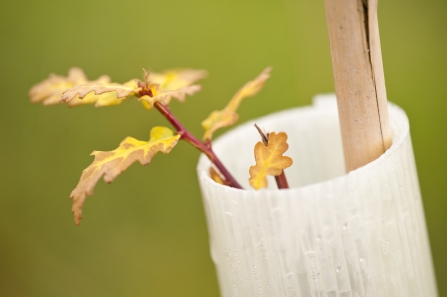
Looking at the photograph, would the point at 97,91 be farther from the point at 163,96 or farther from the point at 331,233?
the point at 331,233

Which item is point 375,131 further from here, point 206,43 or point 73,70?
point 206,43

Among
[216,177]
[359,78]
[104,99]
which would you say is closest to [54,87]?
[104,99]

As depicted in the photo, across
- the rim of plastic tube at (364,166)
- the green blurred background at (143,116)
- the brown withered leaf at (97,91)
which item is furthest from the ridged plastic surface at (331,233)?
the green blurred background at (143,116)

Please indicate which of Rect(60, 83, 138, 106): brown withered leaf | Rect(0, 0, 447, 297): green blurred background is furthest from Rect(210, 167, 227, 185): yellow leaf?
Rect(0, 0, 447, 297): green blurred background

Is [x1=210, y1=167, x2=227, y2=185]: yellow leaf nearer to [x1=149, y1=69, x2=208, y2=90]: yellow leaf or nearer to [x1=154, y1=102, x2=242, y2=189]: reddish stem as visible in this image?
[x1=154, y1=102, x2=242, y2=189]: reddish stem

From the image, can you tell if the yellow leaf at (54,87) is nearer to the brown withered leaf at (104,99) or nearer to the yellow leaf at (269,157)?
the brown withered leaf at (104,99)
